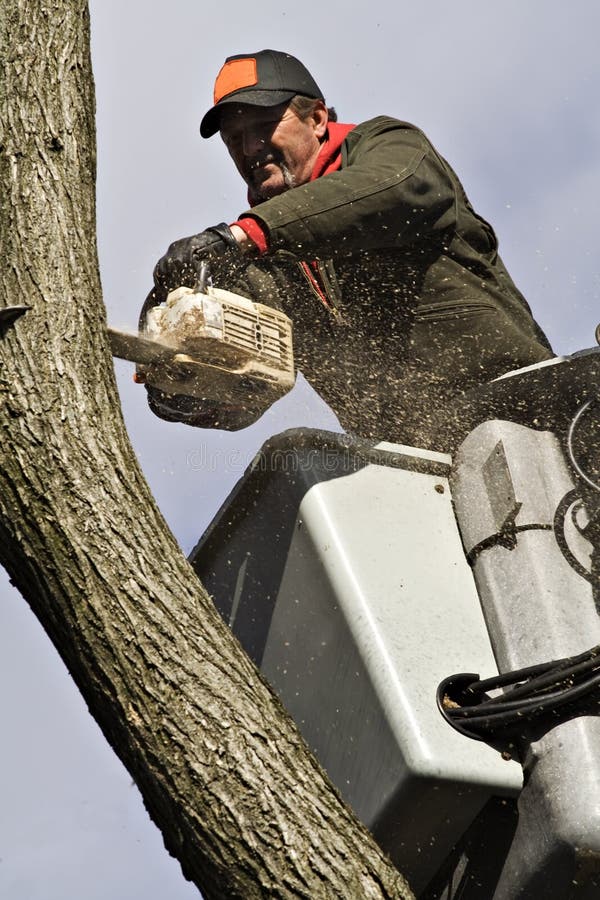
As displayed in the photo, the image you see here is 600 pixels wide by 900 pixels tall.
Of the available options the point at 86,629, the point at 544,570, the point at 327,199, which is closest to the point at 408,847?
the point at 544,570

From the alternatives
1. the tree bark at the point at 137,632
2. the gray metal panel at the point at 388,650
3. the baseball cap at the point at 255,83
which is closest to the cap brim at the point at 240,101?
the baseball cap at the point at 255,83

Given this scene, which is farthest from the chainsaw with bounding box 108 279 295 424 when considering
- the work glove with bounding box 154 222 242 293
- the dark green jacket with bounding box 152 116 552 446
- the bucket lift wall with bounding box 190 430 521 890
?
the bucket lift wall with bounding box 190 430 521 890

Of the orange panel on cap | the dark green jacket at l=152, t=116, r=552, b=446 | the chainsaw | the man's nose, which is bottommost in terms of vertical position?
the chainsaw

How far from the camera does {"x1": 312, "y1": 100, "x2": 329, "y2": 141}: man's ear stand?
13.1 feet

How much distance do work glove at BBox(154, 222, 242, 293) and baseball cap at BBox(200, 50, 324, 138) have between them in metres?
0.86

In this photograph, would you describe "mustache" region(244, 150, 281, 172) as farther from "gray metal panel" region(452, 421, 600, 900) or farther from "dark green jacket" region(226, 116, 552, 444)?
"gray metal panel" region(452, 421, 600, 900)

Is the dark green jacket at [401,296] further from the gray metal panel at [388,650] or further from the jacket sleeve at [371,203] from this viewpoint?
the gray metal panel at [388,650]

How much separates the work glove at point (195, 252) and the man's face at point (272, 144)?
32.0 inches

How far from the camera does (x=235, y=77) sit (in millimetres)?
3863

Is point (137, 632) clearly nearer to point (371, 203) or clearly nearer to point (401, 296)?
A: point (371, 203)

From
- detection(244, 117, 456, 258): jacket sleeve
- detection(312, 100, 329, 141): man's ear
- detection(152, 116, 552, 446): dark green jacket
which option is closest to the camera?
detection(244, 117, 456, 258): jacket sleeve

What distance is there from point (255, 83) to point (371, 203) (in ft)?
2.59

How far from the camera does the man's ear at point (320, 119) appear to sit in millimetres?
3992

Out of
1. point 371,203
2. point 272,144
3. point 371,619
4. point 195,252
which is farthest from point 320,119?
point 371,619
